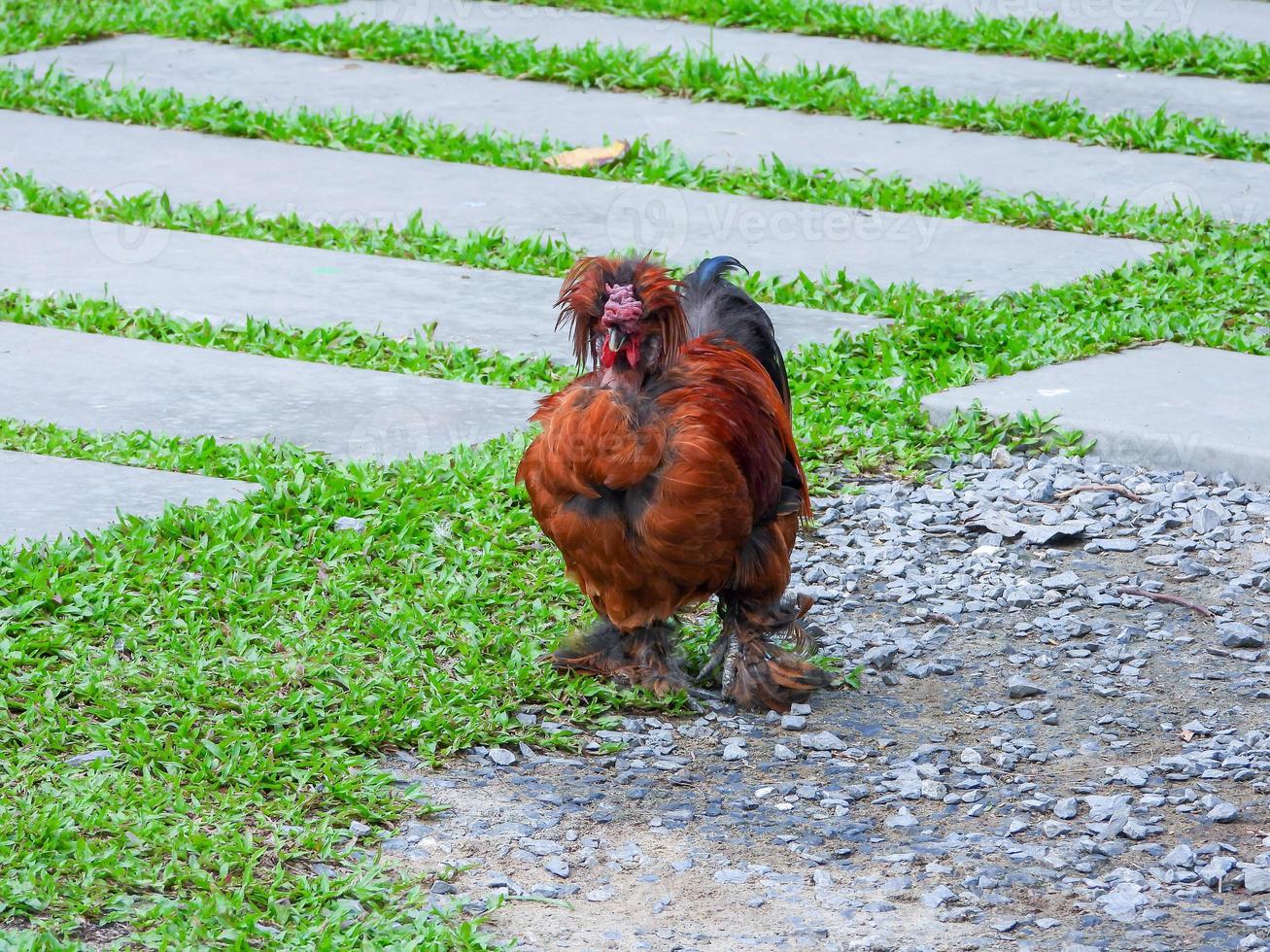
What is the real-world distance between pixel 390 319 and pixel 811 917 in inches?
141

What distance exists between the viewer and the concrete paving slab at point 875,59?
9.13 m

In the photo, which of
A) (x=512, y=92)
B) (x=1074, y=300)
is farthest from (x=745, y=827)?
(x=512, y=92)

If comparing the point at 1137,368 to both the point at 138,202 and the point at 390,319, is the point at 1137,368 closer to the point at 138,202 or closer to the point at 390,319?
the point at 390,319

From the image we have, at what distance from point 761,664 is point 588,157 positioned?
4426mm

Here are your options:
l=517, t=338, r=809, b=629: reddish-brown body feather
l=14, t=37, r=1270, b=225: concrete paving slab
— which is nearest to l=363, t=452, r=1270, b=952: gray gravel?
l=517, t=338, r=809, b=629: reddish-brown body feather

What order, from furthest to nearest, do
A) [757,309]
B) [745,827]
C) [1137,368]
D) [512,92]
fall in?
[512,92]
[1137,368]
[757,309]
[745,827]

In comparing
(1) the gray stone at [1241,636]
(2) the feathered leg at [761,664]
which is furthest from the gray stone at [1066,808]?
(1) the gray stone at [1241,636]

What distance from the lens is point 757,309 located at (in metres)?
4.59

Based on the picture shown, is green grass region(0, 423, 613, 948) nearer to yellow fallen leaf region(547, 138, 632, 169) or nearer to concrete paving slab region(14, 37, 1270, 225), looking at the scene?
yellow fallen leaf region(547, 138, 632, 169)

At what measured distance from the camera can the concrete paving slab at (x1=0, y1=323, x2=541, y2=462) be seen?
219 inches

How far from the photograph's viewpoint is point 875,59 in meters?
9.95

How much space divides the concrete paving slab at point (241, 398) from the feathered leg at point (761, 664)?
1.49 meters

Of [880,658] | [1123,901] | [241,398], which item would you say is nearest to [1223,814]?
[1123,901]

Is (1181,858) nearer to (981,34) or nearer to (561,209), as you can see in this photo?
(561,209)
